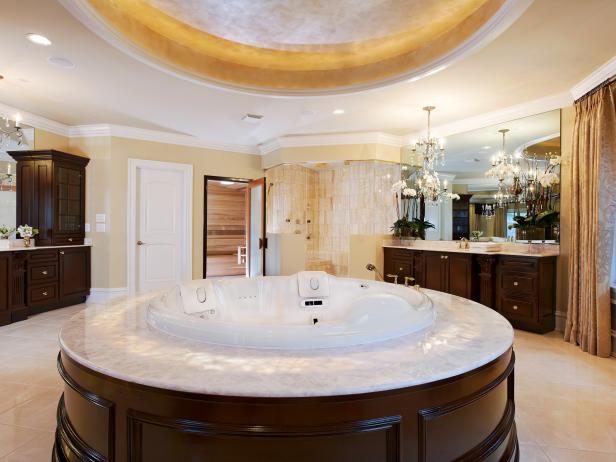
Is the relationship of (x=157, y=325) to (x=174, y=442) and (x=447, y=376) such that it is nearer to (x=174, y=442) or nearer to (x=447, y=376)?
(x=174, y=442)

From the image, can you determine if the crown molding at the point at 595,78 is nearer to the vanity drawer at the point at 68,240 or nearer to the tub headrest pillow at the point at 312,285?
the tub headrest pillow at the point at 312,285

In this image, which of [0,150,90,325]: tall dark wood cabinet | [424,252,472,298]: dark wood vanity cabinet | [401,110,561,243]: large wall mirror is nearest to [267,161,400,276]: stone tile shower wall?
[401,110,561,243]: large wall mirror

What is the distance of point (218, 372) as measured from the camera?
46.7 inches

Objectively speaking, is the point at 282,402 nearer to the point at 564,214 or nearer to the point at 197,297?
the point at 197,297

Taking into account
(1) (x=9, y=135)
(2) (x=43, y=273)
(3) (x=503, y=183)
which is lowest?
(2) (x=43, y=273)

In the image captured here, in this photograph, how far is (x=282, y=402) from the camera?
3.47ft

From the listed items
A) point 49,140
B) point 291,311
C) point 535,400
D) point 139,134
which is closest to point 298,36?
point 291,311

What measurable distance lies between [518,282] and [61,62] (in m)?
4.62

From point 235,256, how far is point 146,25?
20.5 feet

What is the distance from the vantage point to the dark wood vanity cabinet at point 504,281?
3506 millimetres

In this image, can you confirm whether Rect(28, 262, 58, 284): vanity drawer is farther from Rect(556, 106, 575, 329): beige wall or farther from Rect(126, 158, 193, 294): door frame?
Rect(556, 106, 575, 329): beige wall

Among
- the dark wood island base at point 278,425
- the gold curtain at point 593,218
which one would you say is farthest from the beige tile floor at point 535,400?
the dark wood island base at point 278,425

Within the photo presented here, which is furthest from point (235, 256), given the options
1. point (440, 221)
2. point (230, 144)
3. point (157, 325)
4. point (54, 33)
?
point (157, 325)

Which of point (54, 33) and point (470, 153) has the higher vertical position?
point (54, 33)
